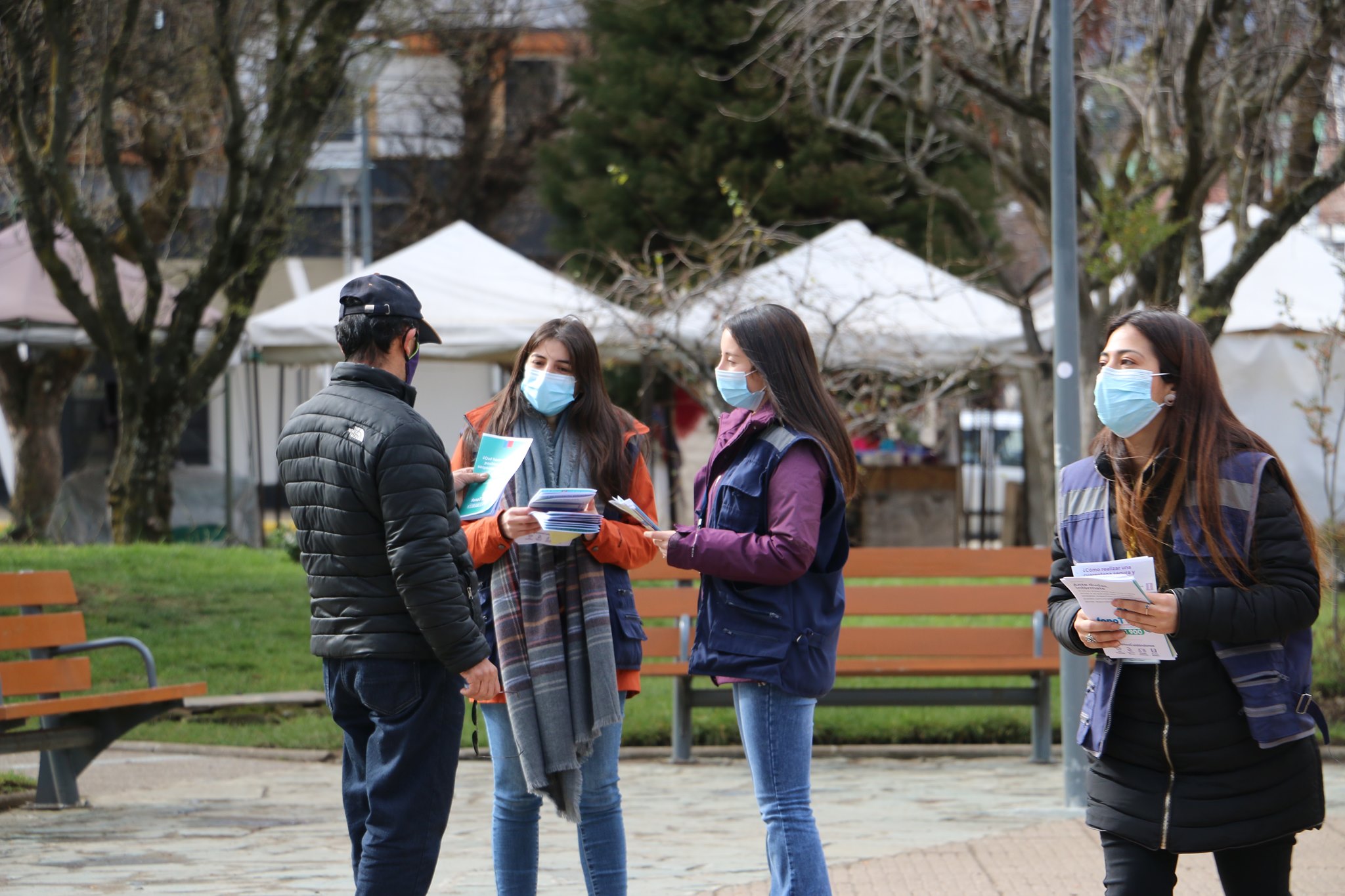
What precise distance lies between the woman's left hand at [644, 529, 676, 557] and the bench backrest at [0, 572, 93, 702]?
3481 mm

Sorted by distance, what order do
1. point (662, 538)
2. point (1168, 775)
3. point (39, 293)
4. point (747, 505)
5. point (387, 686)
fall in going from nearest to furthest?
point (1168, 775) < point (387, 686) < point (747, 505) < point (662, 538) < point (39, 293)

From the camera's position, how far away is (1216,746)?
3.41 meters

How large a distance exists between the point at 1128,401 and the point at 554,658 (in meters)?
1.77

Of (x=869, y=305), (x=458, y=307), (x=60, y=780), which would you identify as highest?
(x=458, y=307)

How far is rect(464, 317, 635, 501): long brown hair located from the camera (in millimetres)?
4723

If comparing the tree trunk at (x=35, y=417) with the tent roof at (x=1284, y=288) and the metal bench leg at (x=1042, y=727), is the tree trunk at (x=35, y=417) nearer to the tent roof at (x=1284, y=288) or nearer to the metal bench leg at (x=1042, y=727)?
the tent roof at (x=1284, y=288)

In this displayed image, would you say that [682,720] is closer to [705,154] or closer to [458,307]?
[458,307]

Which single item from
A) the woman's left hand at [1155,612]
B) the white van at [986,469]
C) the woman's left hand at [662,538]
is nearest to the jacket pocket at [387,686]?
the woman's left hand at [662,538]

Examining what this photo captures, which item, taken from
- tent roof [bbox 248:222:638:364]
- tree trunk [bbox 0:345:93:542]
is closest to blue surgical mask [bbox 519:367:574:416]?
tent roof [bbox 248:222:638:364]

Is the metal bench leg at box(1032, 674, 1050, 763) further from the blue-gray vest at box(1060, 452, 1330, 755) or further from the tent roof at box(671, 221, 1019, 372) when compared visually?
the blue-gray vest at box(1060, 452, 1330, 755)

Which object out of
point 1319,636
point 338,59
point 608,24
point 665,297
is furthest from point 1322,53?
point 608,24

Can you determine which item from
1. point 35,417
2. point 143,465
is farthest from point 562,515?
point 35,417

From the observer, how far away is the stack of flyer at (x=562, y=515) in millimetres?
4344

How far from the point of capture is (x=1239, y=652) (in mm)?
3428
